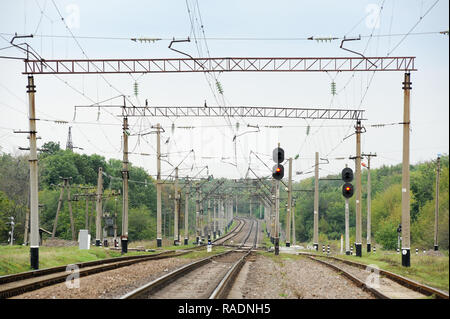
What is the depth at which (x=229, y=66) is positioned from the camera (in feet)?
95.1

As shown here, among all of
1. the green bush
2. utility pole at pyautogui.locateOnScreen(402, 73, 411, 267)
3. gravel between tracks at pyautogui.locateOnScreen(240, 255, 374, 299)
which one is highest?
utility pole at pyautogui.locateOnScreen(402, 73, 411, 267)

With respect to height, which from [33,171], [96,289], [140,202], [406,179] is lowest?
[140,202]

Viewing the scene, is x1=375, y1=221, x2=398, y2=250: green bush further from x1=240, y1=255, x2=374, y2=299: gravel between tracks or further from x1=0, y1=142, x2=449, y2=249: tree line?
x1=240, y1=255, x2=374, y2=299: gravel between tracks

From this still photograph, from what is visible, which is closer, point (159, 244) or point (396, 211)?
point (159, 244)

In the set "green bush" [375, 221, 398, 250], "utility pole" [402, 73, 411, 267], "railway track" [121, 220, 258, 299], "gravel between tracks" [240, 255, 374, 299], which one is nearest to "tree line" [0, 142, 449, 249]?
"green bush" [375, 221, 398, 250]

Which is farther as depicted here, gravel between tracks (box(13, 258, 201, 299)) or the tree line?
the tree line

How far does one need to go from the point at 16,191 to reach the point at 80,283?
62.0 metres

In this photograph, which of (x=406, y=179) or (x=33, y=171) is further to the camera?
(x=406, y=179)

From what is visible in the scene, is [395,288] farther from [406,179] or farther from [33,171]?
[33,171]

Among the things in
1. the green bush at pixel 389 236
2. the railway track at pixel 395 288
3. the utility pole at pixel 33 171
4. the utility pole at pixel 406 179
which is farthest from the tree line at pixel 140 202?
the railway track at pixel 395 288

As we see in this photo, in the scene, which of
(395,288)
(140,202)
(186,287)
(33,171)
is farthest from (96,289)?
(140,202)
